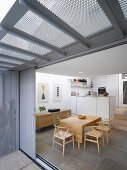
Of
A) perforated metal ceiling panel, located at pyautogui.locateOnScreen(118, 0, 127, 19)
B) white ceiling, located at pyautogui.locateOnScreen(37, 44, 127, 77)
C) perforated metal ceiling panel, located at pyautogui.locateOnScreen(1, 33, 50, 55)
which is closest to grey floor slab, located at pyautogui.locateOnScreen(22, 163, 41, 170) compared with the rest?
white ceiling, located at pyautogui.locateOnScreen(37, 44, 127, 77)

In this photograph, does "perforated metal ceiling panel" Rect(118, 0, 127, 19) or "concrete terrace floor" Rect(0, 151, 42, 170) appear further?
"concrete terrace floor" Rect(0, 151, 42, 170)

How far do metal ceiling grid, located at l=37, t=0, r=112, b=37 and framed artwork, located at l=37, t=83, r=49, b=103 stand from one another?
14.0ft

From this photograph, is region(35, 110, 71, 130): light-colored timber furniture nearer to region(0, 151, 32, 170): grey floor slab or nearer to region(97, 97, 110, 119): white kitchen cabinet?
region(0, 151, 32, 170): grey floor slab

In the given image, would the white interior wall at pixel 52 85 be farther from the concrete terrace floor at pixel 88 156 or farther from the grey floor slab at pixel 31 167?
the grey floor slab at pixel 31 167

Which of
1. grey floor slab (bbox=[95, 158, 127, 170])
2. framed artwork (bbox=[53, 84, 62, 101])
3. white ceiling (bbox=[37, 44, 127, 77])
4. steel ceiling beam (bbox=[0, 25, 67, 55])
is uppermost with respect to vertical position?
steel ceiling beam (bbox=[0, 25, 67, 55])

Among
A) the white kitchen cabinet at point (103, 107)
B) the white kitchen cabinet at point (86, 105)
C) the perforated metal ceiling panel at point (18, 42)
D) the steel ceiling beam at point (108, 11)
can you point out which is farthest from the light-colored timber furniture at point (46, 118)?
the steel ceiling beam at point (108, 11)

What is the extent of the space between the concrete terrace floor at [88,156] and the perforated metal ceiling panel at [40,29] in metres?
2.52

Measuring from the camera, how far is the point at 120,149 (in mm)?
3514

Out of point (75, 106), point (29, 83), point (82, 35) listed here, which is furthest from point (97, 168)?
point (75, 106)

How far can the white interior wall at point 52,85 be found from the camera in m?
5.55

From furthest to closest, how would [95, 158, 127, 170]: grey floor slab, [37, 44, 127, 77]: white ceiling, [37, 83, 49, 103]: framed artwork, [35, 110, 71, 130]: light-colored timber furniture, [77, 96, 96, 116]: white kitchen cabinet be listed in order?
[77, 96, 96, 116]: white kitchen cabinet → [37, 83, 49, 103]: framed artwork → [35, 110, 71, 130]: light-colored timber furniture → [95, 158, 127, 170]: grey floor slab → [37, 44, 127, 77]: white ceiling

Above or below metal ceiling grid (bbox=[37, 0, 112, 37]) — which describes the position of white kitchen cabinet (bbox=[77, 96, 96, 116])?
below

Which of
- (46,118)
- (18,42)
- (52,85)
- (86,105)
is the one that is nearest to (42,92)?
(52,85)

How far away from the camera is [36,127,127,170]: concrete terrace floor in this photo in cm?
275
